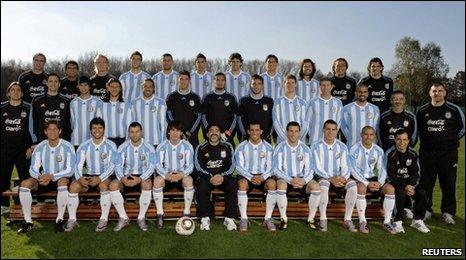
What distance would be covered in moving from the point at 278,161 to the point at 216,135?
1004mm

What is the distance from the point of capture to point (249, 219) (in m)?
6.08

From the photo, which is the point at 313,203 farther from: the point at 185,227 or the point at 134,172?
the point at 134,172

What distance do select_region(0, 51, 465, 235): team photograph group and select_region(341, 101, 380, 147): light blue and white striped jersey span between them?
17mm

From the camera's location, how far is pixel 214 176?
5.89 metres

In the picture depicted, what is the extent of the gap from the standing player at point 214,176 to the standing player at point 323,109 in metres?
1.64

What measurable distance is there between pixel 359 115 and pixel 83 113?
454 centimetres

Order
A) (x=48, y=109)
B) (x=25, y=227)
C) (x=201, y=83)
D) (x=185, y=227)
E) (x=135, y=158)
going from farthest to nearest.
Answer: (x=201, y=83) → (x=48, y=109) → (x=135, y=158) → (x=25, y=227) → (x=185, y=227)

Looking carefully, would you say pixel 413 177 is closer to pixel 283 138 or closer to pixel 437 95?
pixel 437 95

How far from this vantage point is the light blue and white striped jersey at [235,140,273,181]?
604 centimetres

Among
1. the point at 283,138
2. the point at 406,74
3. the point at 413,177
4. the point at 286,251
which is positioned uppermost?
the point at 406,74

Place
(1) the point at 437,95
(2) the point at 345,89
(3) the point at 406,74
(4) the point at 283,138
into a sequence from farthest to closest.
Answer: (3) the point at 406,74, (2) the point at 345,89, (4) the point at 283,138, (1) the point at 437,95

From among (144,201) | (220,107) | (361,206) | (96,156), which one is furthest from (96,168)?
(361,206)

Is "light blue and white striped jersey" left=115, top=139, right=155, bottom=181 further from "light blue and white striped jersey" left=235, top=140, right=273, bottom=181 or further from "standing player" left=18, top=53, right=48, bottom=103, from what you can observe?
"standing player" left=18, top=53, right=48, bottom=103

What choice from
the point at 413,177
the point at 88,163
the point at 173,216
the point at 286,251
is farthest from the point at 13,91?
the point at 413,177
